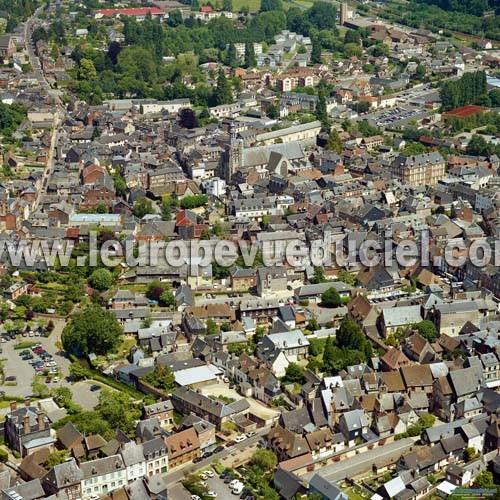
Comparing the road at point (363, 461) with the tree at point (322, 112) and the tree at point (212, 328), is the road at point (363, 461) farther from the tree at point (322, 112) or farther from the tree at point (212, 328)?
the tree at point (322, 112)

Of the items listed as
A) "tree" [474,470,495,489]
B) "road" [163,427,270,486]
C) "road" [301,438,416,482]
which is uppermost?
"tree" [474,470,495,489]

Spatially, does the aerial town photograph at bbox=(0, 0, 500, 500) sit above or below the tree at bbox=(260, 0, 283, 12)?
below

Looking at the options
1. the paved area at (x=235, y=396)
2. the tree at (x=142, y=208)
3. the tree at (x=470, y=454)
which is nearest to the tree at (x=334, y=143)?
the tree at (x=142, y=208)

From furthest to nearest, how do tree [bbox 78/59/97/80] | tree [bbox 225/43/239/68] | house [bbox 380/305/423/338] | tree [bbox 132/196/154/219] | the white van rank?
tree [bbox 225/43/239/68], tree [bbox 78/59/97/80], tree [bbox 132/196/154/219], house [bbox 380/305/423/338], the white van

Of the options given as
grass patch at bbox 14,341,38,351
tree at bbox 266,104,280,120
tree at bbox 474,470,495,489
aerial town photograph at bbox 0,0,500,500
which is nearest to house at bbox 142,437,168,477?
aerial town photograph at bbox 0,0,500,500

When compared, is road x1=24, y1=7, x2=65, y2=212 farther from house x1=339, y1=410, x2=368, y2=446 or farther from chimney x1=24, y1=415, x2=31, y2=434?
house x1=339, y1=410, x2=368, y2=446

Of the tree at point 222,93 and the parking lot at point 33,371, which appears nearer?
the parking lot at point 33,371
